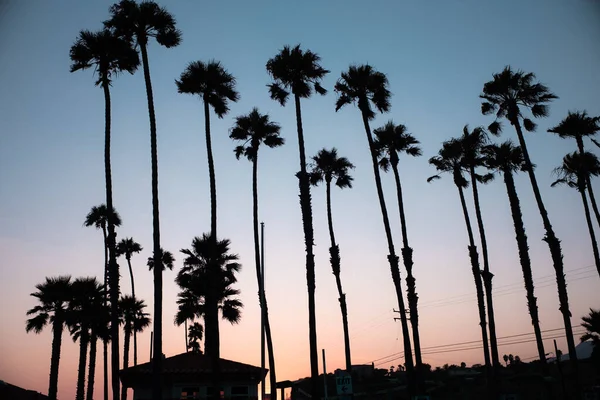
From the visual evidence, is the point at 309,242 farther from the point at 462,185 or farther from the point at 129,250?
the point at 129,250

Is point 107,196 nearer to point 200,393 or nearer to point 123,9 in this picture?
point 123,9

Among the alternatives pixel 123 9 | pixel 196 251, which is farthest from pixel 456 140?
pixel 123 9

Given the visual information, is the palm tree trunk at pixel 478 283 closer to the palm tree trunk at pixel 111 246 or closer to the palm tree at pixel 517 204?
the palm tree at pixel 517 204

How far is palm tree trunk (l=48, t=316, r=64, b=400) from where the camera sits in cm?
3744

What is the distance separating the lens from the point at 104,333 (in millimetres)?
41500

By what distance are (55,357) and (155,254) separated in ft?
70.6

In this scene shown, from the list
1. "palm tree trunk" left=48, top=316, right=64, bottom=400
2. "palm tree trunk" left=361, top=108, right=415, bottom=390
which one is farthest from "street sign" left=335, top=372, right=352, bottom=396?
"palm tree trunk" left=48, top=316, right=64, bottom=400

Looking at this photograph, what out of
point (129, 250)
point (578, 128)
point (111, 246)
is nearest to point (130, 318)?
point (129, 250)

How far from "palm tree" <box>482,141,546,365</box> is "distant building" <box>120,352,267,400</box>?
19391 millimetres

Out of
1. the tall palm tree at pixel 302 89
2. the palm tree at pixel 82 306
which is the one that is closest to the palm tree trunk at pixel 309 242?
the tall palm tree at pixel 302 89

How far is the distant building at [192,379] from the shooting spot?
1267 inches

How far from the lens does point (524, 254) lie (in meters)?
36.0

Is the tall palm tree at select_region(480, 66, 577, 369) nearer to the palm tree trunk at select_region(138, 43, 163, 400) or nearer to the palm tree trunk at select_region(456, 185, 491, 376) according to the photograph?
the palm tree trunk at select_region(456, 185, 491, 376)

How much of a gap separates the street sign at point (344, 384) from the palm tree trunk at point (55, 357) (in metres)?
30.4
